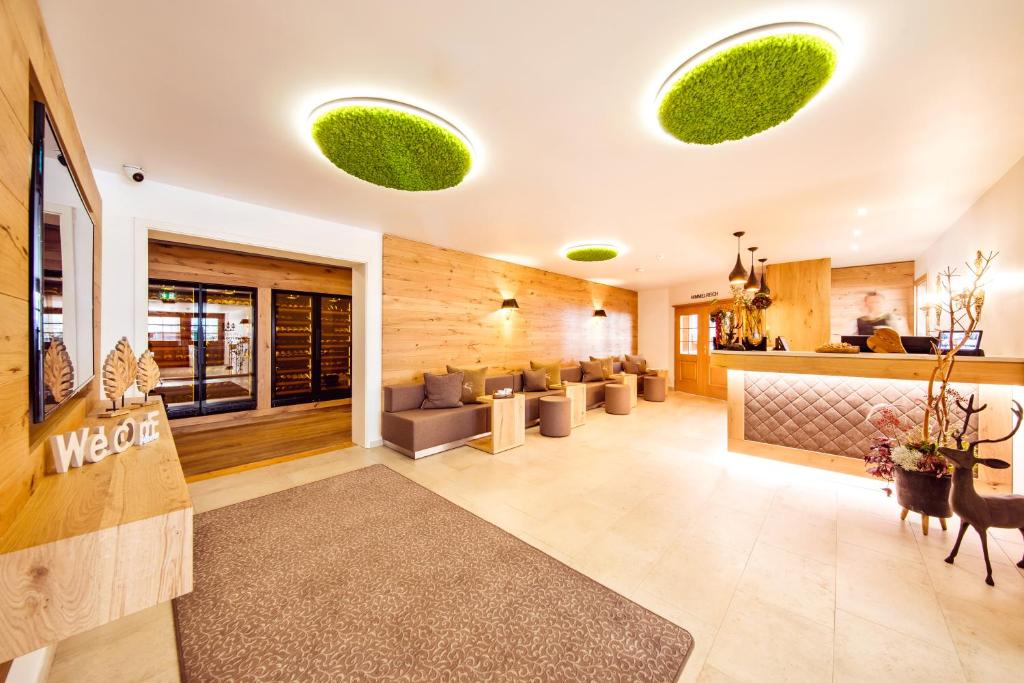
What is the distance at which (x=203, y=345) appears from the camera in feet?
18.1

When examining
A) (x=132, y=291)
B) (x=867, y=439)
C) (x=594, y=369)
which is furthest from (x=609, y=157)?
(x=594, y=369)

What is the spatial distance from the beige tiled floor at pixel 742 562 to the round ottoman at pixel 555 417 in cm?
88

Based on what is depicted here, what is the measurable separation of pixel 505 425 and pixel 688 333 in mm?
6328

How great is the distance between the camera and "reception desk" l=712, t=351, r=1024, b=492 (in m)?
2.73

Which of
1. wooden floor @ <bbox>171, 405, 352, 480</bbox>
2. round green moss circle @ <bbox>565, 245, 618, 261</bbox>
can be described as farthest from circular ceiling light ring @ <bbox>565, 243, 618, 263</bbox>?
wooden floor @ <bbox>171, 405, 352, 480</bbox>

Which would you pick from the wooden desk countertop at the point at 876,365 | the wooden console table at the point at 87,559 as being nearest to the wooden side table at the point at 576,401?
the wooden desk countertop at the point at 876,365

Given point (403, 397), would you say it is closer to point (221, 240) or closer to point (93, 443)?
point (221, 240)

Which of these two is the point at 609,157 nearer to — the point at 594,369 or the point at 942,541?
the point at 942,541

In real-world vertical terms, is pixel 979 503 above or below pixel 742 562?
above

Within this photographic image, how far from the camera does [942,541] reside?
239cm

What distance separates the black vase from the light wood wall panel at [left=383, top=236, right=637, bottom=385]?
4701 mm

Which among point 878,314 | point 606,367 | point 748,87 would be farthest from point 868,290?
point 748,87

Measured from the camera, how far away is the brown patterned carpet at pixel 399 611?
1518 millimetres

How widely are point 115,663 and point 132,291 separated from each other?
9.11 ft
